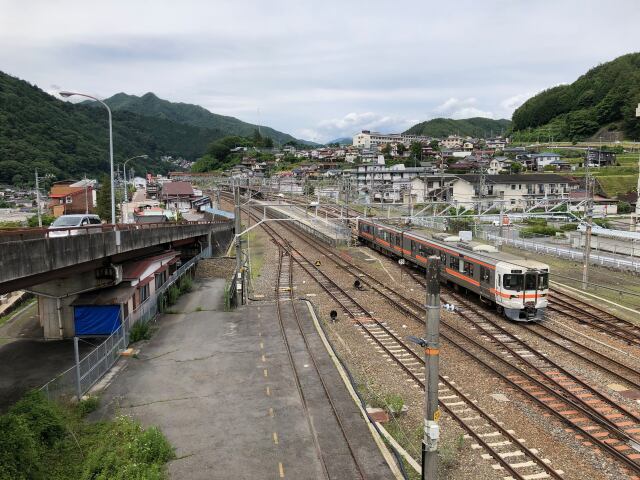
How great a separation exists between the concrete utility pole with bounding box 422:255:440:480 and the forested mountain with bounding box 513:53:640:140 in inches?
4919

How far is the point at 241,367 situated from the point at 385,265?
21.5 metres

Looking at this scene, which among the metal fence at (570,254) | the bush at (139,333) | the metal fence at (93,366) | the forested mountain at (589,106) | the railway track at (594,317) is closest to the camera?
the metal fence at (93,366)

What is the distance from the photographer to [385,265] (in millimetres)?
35969

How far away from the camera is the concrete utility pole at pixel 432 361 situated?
7941mm

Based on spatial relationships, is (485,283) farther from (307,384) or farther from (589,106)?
(589,106)

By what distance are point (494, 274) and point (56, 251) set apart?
16.7 m

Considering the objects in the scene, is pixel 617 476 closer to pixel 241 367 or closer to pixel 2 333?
pixel 241 367

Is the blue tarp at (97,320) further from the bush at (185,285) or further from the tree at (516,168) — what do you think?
the tree at (516,168)

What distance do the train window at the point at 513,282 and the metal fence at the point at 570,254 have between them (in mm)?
15875

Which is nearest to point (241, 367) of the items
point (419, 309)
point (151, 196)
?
point (419, 309)

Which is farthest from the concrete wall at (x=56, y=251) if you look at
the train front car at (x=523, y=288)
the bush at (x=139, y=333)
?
the train front car at (x=523, y=288)

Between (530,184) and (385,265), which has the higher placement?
(530,184)

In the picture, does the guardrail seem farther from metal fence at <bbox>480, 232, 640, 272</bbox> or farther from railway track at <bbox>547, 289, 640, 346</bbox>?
metal fence at <bbox>480, 232, 640, 272</bbox>

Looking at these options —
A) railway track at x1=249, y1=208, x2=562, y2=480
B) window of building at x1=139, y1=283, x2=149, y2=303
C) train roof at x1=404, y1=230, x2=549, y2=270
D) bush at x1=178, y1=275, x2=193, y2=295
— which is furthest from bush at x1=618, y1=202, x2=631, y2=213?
window of building at x1=139, y1=283, x2=149, y2=303
